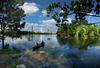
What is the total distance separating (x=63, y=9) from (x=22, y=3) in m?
33.2

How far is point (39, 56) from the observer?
31703mm

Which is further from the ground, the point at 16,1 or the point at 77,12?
the point at 16,1

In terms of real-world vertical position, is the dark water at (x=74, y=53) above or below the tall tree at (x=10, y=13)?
below

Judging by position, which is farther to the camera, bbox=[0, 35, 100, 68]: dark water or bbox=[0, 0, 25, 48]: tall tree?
bbox=[0, 0, 25, 48]: tall tree

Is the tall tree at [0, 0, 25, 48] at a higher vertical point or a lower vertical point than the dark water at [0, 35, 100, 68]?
higher

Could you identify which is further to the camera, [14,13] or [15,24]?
[15,24]

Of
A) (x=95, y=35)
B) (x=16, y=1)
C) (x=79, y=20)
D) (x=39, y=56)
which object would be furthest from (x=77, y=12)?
(x=95, y=35)

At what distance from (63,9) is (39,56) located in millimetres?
19795

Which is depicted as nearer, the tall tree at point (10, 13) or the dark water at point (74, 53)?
the dark water at point (74, 53)

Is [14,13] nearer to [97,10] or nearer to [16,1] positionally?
[16,1]

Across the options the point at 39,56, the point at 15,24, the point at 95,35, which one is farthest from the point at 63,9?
the point at 95,35

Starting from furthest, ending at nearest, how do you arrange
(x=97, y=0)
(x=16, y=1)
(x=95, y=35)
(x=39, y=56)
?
(x=95, y=35) < (x=16, y=1) < (x=39, y=56) < (x=97, y=0)

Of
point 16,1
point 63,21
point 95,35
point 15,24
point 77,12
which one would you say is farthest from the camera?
point 95,35

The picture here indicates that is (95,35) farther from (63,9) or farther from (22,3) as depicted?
(63,9)
